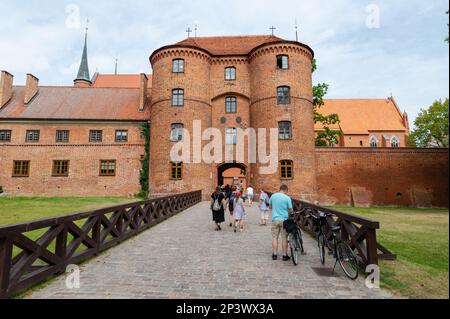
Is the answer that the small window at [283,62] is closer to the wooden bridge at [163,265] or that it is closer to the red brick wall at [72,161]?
the red brick wall at [72,161]

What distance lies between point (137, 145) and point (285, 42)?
51.9ft

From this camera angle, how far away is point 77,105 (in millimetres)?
27891

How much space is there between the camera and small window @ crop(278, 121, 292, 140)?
22453 millimetres

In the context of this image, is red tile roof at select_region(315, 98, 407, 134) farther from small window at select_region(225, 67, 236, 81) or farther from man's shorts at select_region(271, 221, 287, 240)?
man's shorts at select_region(271, 221, 287, 240)

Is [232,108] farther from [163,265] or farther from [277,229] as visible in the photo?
[163,265]

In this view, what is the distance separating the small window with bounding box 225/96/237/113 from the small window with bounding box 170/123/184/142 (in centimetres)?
472

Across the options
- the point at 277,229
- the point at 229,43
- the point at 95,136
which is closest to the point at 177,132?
the point at 95,136

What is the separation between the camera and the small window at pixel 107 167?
1004 inches

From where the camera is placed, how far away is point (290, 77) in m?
23.0

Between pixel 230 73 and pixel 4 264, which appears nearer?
pixel 4 264

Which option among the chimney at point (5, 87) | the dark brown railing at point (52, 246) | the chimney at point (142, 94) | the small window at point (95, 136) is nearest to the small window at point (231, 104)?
the chimney at point (142, 94)

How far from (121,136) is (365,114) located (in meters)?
37.1

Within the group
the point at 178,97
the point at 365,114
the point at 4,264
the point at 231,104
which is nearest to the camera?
the point at 4,264

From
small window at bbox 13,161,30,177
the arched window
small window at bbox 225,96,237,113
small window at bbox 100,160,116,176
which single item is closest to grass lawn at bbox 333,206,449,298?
small window at bbox 225,96,237,113
